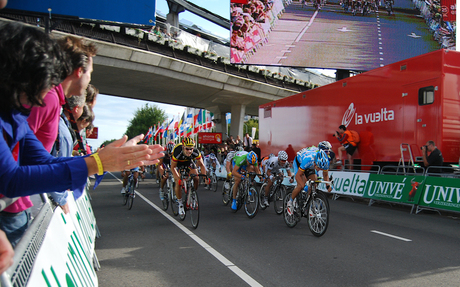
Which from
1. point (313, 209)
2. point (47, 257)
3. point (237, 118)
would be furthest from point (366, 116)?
point (237, 118)

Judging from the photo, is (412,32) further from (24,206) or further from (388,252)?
(24,206)

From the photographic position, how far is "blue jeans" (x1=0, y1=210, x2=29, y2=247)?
197 cm

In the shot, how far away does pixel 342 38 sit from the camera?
24.5 meters

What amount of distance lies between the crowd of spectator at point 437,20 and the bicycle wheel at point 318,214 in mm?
23544

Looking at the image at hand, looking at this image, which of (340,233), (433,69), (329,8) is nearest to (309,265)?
(340,233)

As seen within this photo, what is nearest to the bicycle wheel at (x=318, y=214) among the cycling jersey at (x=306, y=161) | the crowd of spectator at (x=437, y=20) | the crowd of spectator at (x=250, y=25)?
the cycling jersey at (x=306, y=161)

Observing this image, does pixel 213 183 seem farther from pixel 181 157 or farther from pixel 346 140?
pixel 181 157

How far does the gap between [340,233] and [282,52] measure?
1920cm

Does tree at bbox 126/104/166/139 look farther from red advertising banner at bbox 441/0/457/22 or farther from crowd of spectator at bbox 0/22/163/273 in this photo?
crowd of spectator at bbox 0/22/163/273

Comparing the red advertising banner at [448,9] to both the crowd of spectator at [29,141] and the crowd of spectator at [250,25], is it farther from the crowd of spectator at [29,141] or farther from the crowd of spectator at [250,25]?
the crowd of spectator at [29,141]

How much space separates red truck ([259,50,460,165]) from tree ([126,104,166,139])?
82.7 m

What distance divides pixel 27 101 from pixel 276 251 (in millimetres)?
4975

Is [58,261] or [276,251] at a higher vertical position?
[58,261]

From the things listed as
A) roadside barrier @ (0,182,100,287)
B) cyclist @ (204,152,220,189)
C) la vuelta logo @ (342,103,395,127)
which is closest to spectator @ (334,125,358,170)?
la vuelta logo @ (342,103,395,127)
